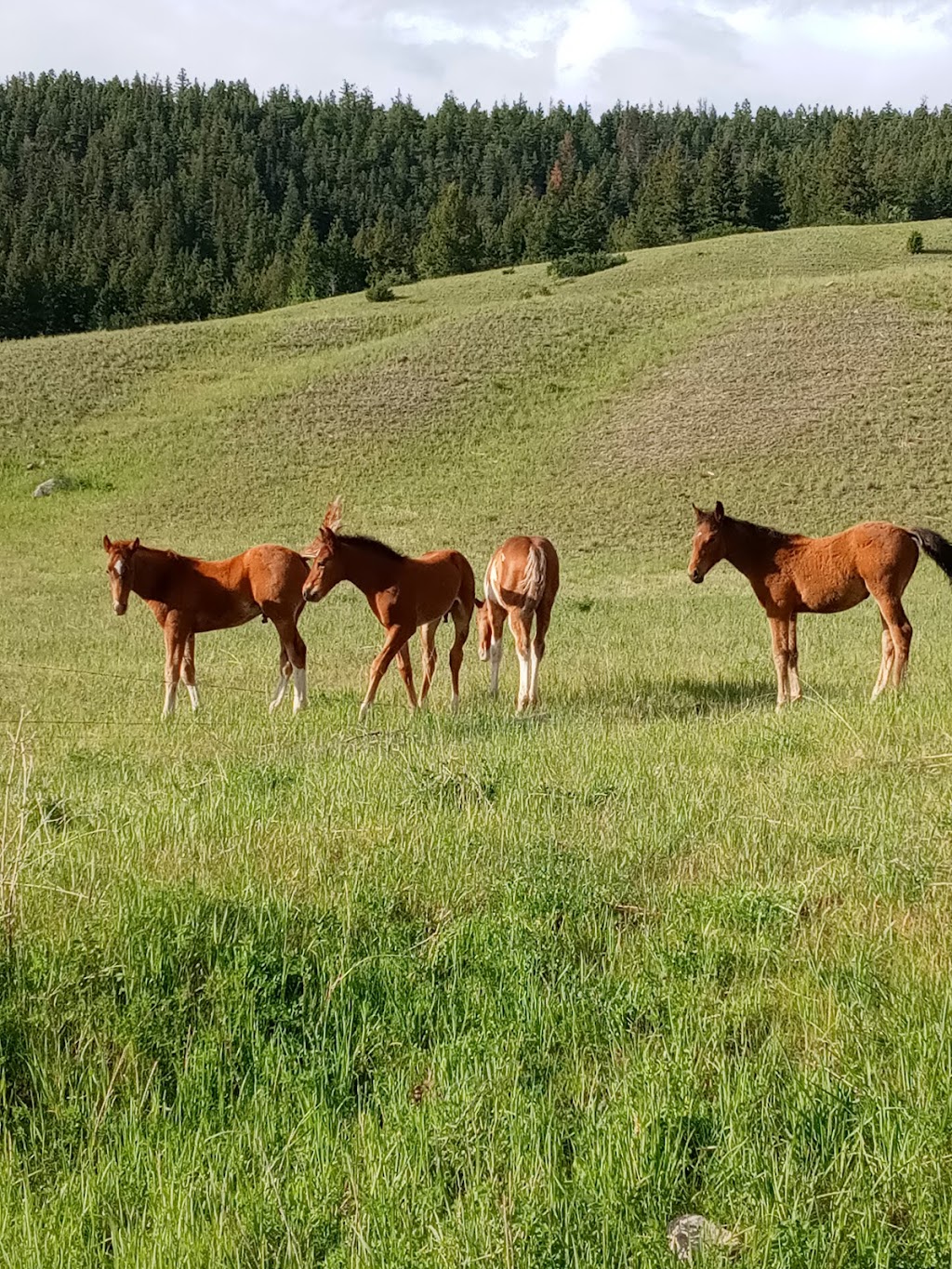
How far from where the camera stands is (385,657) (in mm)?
10992

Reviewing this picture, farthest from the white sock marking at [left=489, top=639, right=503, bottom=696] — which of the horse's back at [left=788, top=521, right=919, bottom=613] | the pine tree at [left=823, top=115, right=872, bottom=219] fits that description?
the pine tree at [left=823, top=115, right=872, bottom=219]

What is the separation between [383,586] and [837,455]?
1222 inches

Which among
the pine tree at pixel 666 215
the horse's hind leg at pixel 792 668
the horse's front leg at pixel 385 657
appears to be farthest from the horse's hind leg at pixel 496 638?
the pine tree at pixel 666 215

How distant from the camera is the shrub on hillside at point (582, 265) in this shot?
7406 centimetres

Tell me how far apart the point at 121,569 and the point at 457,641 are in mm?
3831

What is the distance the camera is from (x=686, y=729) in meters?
9.08

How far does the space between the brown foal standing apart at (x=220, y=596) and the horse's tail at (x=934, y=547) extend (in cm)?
677

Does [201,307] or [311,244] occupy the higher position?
[311,244]

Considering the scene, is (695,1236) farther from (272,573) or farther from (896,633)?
(272,573)

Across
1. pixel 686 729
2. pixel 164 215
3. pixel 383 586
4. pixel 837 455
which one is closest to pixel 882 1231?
pixel 686 729

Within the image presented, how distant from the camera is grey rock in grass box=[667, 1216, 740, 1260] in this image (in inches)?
110

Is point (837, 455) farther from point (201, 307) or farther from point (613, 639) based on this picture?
point (201, 307)

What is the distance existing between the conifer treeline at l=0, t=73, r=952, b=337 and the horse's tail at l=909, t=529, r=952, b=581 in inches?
3624

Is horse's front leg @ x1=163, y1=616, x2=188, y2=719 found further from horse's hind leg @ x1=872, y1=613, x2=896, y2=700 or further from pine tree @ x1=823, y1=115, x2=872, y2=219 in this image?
pine tree @ x1=823, y1=115, x2=872, y2=219
